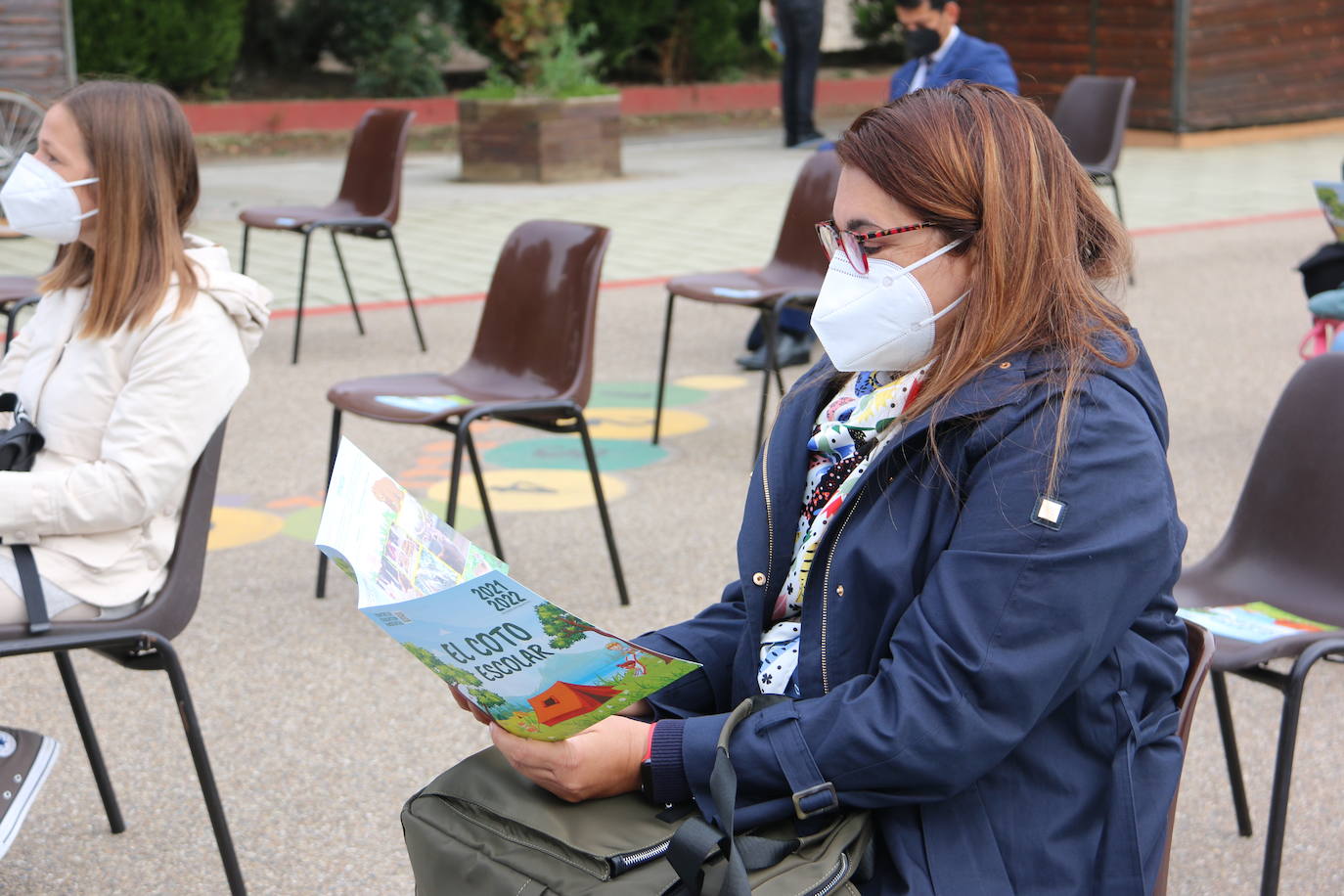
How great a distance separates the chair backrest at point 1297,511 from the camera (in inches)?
110

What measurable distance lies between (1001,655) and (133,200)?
191 centimetres

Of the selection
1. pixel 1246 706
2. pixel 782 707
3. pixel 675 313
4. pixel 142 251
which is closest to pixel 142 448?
pixel 142 251

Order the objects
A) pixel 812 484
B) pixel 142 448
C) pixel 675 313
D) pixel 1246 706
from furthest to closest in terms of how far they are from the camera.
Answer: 1. pixel 675 313
2. pixel 1246 706
3. pixel 142 448
4. pixel 812 484

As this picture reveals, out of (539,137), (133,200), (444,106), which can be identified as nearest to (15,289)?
(133,200)

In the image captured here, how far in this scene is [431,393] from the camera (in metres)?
4.33

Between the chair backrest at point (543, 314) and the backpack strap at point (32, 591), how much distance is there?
1839mm

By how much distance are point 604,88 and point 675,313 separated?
545 centimetres

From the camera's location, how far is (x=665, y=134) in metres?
17.8

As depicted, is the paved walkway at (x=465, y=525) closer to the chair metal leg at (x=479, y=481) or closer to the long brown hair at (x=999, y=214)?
the chair metal leg at (x=479, y=481)

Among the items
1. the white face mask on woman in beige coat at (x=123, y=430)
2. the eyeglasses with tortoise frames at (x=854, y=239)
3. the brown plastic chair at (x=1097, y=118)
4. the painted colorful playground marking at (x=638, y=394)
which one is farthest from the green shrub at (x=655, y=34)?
the eyeglasses with tortoise frames at (x=854, y=239)

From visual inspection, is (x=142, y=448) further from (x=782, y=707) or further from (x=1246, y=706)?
(x=1246, y=706)

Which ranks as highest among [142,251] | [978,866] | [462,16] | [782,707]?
[462,16]

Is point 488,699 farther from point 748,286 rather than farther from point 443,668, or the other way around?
point 748,286

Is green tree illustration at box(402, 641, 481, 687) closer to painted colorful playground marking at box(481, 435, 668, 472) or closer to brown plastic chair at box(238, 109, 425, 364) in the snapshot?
painted colorful playground marking at box(481, 435, 668, 472)
